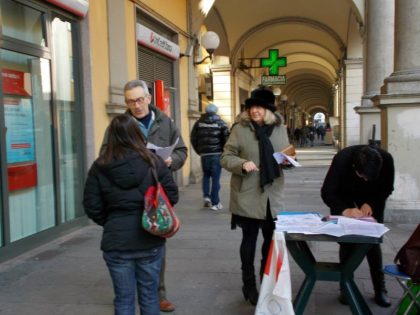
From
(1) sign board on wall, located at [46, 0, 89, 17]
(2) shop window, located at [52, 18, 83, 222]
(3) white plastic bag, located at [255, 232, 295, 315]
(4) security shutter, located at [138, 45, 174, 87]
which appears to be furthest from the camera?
(4) security shutter, located at [138, 45, 174, 87]

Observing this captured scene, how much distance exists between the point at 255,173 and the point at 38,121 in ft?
11.0

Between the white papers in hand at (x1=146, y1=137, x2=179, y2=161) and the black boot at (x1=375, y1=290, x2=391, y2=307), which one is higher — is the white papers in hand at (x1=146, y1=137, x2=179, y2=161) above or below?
above

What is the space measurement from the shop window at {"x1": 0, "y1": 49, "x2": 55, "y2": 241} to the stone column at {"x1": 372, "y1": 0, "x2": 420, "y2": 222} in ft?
14.6

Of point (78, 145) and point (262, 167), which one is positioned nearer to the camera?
point (262, 167)

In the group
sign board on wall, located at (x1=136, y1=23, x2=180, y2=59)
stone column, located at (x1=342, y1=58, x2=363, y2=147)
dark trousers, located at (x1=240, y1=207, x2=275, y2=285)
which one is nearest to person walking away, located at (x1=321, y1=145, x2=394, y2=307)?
dark trousers, located at (x1=240, y1=207, x2=275, y2=285)

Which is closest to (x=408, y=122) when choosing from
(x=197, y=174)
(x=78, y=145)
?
(x=78, y=145)

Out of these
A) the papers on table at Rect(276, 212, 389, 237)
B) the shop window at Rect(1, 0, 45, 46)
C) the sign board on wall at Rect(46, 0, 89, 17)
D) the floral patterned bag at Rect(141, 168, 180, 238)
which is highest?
the sign board on wall at Rect(46, 0, 89, 17)

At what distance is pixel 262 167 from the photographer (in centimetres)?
383

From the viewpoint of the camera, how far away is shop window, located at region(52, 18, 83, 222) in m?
6.55

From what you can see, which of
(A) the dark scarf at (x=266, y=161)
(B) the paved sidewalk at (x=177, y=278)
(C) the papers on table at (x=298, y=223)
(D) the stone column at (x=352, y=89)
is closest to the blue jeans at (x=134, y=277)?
(C) the papers on table at (x=298, y=223)

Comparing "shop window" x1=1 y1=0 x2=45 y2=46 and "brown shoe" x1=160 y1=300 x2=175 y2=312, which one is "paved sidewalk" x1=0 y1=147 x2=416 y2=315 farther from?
"shop window" x1=1 y1=0 x2=45 y2=46

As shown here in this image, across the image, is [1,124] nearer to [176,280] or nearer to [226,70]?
[176,280]

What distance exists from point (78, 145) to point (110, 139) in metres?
4.24

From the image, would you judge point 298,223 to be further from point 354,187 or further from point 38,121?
point 38,121
